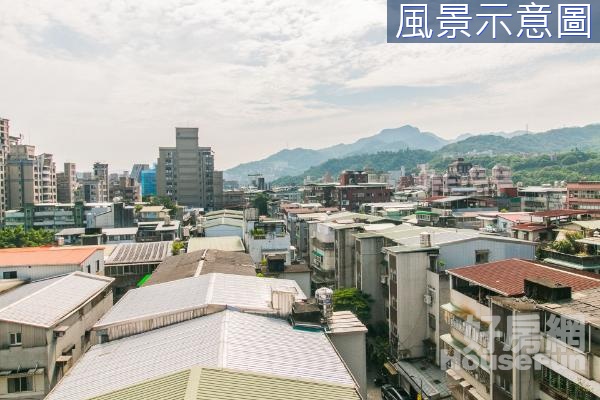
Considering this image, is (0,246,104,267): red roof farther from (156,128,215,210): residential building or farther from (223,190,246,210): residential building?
(223,190,246,210): residential building

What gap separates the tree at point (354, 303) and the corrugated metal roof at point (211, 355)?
17733mm

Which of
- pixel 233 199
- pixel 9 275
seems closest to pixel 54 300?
pixel 9 275

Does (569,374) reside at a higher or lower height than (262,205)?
lower

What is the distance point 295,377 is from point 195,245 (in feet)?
103

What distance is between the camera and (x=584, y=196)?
2475 inches

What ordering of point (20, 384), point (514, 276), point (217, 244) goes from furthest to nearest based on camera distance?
point (217, 244) < point (514, 276) < point (20, 384)

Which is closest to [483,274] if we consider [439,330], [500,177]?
[439,330]

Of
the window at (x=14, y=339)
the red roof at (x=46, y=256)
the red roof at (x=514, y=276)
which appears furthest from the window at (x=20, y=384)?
the red roof at (x=514, y=276)

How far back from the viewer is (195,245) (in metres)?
41.4

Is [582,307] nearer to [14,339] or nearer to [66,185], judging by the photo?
[14,339]

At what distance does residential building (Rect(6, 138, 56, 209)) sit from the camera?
89.3m

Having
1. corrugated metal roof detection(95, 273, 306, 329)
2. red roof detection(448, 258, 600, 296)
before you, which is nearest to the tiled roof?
red roof detection(448, 258, 600, 296)

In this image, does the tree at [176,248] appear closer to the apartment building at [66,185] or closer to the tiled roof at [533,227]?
the tiled roof at [533,227]

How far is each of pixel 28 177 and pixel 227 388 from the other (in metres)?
95.2
